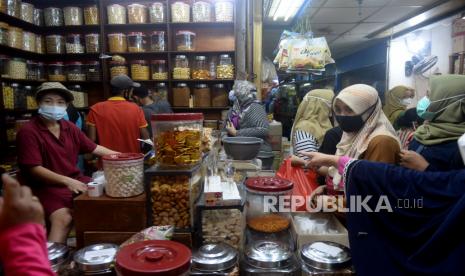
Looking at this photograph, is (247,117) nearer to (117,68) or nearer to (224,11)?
(224,11)

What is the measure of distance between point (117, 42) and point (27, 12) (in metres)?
1.13

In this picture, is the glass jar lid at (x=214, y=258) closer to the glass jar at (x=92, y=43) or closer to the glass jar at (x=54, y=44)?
the glass jar at (x=92, y=43)

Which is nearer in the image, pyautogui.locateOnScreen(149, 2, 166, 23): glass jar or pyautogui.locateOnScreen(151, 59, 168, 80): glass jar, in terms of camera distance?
pyautogui.locateOnScreen(149, 2, 166, 23): glass jar

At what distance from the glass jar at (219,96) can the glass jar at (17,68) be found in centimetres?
241

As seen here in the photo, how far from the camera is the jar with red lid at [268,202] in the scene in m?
1.56

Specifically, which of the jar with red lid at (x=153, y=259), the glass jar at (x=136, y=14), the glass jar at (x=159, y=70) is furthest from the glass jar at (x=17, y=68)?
the jar with red lid at (x=153, y=259)

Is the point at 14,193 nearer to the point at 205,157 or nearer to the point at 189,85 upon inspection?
the point at 205,157

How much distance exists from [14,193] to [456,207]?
1.37 meters

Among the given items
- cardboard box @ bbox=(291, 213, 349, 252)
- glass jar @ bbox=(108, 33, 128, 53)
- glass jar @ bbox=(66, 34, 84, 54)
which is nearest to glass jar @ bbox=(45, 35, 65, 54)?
glass jar @ bbox=(66, 34, 84, 54)

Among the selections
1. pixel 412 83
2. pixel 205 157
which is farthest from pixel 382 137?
pixel 412 83

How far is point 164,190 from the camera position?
4.54 feet

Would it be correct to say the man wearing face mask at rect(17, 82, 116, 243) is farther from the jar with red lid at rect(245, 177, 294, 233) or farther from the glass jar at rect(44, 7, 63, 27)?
the glass jar at rect(44, 7, 63, 27)

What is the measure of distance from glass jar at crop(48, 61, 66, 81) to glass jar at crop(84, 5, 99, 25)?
70cm

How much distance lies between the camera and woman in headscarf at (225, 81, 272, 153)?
10.7 feet
